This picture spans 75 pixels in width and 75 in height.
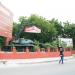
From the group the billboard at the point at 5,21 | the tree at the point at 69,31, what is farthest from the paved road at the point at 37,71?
the tree at the point at 69,31

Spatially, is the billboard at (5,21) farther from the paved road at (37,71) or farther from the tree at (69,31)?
the paved road at (37,71)

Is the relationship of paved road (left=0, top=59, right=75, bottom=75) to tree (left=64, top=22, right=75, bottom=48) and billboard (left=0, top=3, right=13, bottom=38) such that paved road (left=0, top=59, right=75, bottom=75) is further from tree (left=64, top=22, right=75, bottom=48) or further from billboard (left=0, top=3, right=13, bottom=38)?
tree (left=64, top=22, right=75, bottom=48)

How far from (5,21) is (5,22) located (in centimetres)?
23

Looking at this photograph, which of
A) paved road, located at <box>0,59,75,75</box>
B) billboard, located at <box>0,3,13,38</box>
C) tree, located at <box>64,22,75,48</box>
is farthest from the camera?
tree, located at <box>64,22,75,48</box>

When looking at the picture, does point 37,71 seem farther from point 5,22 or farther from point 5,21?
point 5,21

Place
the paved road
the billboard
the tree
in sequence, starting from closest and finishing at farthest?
the paved road
the billboard
the tree

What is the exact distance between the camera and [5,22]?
5088cm

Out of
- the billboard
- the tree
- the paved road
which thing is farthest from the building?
the paved road

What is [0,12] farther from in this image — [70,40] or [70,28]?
[70,28]

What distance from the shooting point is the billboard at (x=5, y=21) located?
48397 millimetres

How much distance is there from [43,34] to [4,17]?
1718 cm

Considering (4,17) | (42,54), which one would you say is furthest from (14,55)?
(4,17)

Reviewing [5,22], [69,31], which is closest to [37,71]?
[5,22]

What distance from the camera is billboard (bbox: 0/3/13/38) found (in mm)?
48397
